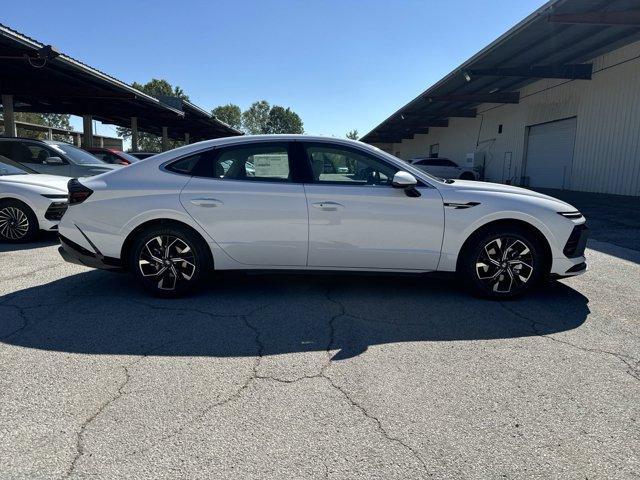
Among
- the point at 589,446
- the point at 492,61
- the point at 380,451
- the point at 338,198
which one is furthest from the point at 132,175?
the point at 492,61

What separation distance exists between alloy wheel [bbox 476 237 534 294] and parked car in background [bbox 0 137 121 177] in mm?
8901

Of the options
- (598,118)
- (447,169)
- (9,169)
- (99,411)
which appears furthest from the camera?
(447,169)

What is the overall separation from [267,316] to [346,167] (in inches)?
65.7

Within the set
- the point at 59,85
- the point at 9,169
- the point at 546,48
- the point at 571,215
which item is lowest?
the point at 571,215

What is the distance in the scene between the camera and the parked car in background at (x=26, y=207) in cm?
674

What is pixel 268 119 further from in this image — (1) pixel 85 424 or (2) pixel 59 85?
(1) pixel 85 424

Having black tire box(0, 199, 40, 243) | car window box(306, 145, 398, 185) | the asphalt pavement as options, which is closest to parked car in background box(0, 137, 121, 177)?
black tire box(0, 199, 40, 243)

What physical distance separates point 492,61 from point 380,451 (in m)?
18.5

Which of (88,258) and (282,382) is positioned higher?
(88,258)

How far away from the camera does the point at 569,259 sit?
13.9 feet

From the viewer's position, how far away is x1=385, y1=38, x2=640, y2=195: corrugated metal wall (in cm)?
1431

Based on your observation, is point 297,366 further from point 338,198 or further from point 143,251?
point 143,251

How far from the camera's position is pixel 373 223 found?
4.14m

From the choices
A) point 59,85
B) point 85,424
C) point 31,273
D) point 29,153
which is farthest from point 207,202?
point 59,85
